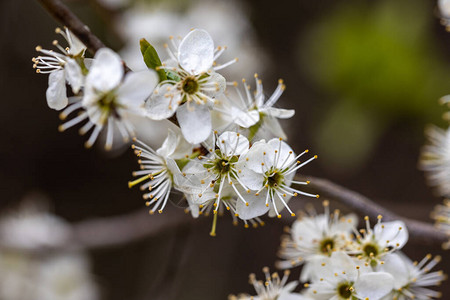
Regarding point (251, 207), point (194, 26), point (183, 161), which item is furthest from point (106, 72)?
point (194, 26)

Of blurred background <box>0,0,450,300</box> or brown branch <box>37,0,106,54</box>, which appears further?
blurred background <box>0,0,450,300</box>

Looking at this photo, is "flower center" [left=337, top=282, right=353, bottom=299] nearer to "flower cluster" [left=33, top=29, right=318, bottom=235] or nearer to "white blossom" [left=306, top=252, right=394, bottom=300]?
"white blossom" [left=306, top=252, right=394, bottom=300]

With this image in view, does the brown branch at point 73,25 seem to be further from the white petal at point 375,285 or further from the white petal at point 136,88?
the white petal at point 375,285

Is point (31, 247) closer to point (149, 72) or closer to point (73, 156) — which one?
point (73, 156)

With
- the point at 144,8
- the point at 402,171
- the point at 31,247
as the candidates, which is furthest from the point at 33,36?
the point at 402,171

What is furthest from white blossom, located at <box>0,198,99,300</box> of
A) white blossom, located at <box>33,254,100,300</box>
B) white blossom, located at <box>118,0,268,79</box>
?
white blossom, located at <box>118,0,268,79</box>

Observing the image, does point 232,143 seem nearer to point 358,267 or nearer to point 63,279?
point 358,267

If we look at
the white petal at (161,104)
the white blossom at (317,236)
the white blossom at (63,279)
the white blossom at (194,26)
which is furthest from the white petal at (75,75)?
the white blossom at (63,279)

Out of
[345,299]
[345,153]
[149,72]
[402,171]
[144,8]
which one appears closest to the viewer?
[149,72]
